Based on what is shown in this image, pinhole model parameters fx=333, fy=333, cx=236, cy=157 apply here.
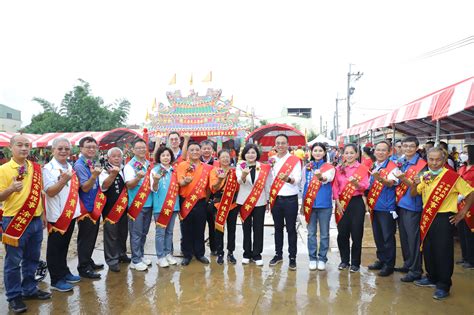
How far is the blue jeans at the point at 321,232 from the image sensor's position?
4.08 meters

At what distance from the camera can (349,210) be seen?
4.00m

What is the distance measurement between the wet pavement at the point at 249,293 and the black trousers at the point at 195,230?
0.19 metres

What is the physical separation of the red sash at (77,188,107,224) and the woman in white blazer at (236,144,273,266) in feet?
5.43

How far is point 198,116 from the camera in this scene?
12.9m

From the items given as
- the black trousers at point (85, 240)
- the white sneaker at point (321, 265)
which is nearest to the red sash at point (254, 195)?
the white sneaker at point (321, 265)

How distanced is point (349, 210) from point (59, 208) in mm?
3255

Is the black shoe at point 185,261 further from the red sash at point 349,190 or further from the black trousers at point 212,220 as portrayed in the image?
the red sash at point 349,190

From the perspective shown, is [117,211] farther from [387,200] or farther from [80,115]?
[80,115]

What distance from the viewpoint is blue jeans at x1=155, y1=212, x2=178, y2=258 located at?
167 inches

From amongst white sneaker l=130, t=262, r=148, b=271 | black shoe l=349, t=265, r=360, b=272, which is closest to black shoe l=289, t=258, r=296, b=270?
black shoe l=349, t=265, r=360, b=272

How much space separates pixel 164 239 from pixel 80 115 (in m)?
20.6

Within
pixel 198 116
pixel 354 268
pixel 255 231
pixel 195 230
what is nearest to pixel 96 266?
pixel 195 230

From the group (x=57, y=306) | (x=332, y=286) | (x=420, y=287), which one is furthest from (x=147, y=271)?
(x=420, y=287)

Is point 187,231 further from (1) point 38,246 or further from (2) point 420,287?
(2) point 420,287
